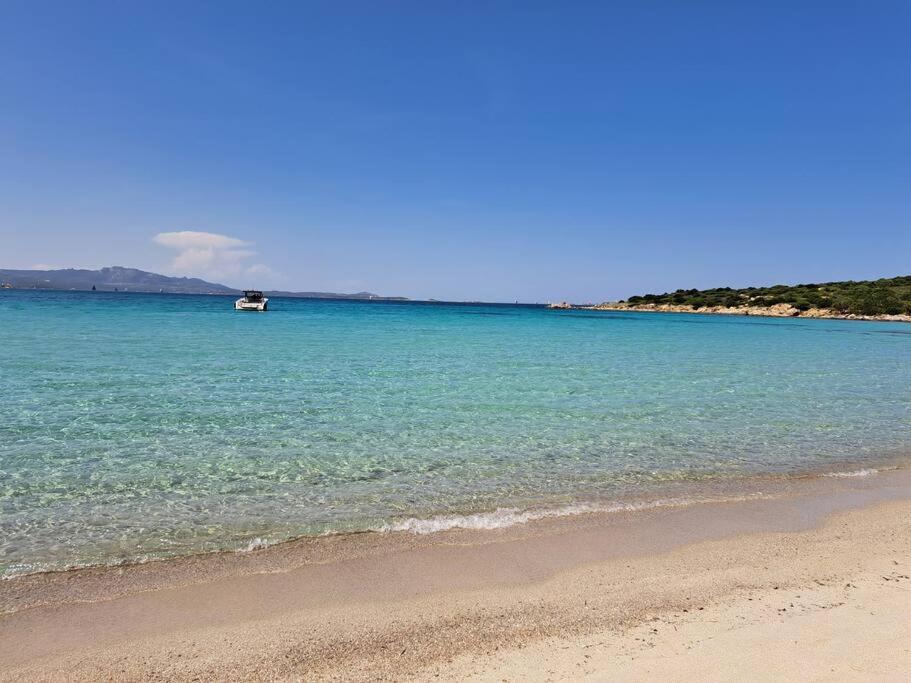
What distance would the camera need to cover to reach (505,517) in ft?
22.3

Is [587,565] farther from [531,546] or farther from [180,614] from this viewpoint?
[180,614]

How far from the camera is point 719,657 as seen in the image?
3971 millimetres

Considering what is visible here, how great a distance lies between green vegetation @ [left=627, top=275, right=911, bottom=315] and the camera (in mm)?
101938

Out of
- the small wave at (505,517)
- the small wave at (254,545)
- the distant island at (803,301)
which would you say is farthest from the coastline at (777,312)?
the small wave at (254,545)

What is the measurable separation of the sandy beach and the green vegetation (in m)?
122

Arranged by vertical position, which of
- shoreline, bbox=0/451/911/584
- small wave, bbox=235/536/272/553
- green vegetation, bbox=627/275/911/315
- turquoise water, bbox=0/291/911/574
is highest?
green vegetation, bbox=627/275/911/315

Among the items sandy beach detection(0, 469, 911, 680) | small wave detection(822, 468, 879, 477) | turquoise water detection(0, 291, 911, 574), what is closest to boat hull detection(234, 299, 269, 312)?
turquoise water detection(0, 291, 911, 574)

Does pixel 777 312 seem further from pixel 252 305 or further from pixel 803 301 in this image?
pixel 252 305

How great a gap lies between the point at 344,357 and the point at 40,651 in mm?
20233

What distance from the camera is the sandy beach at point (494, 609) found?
3850 millimetres

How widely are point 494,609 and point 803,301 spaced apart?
5308 inches

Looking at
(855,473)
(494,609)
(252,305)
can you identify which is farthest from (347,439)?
(252,305)

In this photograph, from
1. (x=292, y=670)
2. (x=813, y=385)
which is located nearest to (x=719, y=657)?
(x=292, y=670)

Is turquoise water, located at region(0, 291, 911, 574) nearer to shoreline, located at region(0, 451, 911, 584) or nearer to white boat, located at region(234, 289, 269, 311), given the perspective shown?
shoreline, located at region(0, 451, 911, 584)
